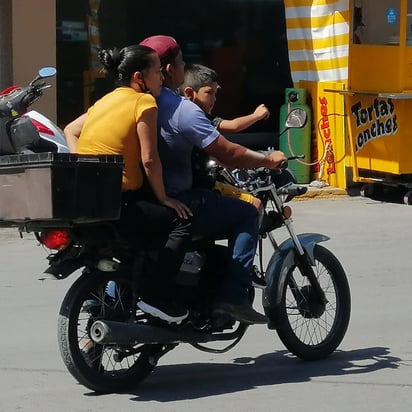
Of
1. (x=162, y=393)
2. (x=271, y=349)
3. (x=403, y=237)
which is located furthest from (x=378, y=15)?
(x=162, y=393)

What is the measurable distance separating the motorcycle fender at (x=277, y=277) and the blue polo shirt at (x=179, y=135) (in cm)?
75

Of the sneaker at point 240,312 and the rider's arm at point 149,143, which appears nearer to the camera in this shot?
the rider's arm at point 149,143

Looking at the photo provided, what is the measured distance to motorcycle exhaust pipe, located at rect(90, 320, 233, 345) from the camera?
18.6 feet

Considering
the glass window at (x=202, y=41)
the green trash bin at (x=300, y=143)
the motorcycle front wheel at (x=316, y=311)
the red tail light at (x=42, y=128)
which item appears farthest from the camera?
the glass window at (x=202, y=41)

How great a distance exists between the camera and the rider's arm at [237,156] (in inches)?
232

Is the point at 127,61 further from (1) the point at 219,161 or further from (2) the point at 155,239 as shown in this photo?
(2) the point at 155,239

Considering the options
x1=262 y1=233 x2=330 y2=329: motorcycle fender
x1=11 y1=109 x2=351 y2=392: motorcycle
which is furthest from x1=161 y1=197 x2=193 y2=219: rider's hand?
x1=262 y1=233 x2=330 y2=329: motorcycle fender

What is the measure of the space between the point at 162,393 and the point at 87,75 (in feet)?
26.9

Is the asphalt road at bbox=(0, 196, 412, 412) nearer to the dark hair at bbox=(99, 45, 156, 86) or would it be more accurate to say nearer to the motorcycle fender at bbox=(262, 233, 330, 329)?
the motorcycle fender at bbox=(262, 233, 330, 329)

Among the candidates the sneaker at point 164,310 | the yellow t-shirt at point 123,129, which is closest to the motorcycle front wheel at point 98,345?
the sneaker at point 164,310

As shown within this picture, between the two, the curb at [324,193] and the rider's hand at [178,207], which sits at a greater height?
the rider's hand at [178,207]

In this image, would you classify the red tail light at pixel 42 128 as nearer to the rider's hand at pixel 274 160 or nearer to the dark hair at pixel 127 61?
the dark hair at pixel 127 61

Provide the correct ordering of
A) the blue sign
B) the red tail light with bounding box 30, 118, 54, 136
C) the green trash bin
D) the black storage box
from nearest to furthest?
the black storage box, the red tail light with bounding box 30, 118, 54, 136, the blue sign, the green trash bin

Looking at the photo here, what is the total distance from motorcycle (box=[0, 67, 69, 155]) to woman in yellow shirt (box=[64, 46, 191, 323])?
2401 mm
